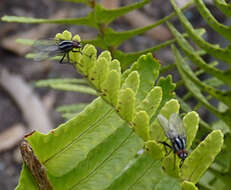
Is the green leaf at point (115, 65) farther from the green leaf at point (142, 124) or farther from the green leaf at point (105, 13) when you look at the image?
the green leaf at point (105, 13)

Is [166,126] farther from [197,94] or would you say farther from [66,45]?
[197,94]

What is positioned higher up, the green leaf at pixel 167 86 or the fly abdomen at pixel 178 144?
the green leaf at pixel 167 86

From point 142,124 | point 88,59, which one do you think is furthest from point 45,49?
point 142,124

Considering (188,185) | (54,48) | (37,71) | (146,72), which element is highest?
(37,71)

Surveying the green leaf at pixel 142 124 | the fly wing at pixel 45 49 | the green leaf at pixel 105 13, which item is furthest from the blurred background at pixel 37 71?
the green leaf at pixel 142 124

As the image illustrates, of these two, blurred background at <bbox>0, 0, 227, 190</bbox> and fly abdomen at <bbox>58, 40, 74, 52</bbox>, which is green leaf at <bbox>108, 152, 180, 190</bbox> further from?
blurred background at <bbox>0, 0, 227, 190</bbox>

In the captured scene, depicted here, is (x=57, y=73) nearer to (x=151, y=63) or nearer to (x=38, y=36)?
(x=38, y=36)
